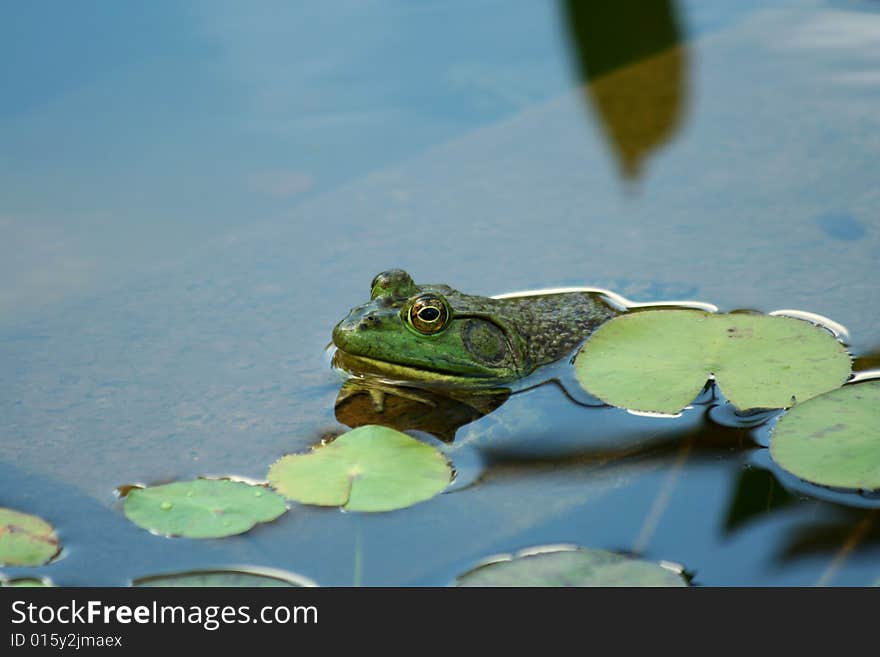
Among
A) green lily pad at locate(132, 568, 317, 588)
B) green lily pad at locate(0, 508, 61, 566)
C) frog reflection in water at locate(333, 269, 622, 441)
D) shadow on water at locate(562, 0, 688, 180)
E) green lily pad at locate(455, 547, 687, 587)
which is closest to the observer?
green lily pad at locate(455, 547, 687, 587)

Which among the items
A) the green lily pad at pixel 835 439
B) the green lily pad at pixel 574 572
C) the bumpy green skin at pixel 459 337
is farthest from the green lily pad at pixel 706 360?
the green lily pad at pixel 574 572

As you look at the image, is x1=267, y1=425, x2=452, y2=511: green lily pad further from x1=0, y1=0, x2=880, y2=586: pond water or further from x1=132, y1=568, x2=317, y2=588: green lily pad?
x1=132, y1=568, x2=317, y2=588: green lily pad

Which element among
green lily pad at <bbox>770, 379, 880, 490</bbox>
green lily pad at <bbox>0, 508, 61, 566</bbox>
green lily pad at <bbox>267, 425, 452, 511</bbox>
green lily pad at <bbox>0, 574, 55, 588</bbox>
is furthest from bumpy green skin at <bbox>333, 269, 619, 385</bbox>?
green lily pad at <bbox>0, 574, 55, 588</bbox>

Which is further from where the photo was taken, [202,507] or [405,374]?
[405,374]

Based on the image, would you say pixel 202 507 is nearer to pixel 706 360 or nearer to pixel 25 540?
pixel 25 540

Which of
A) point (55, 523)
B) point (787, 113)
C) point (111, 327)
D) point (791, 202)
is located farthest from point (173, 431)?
point (787, 113)

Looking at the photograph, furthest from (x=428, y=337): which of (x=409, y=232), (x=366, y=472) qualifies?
(x=409, y=232)
